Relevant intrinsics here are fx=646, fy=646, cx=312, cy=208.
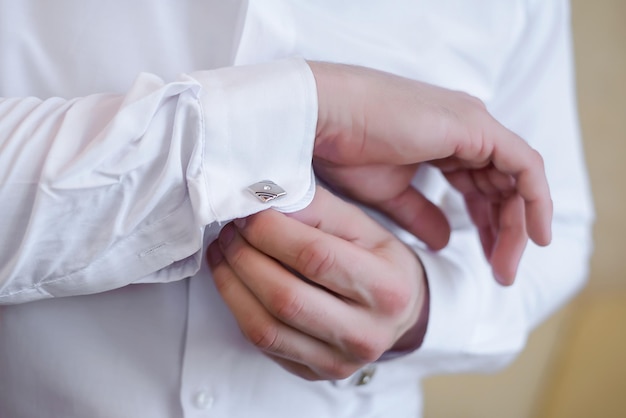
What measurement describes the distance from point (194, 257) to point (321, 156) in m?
0.13

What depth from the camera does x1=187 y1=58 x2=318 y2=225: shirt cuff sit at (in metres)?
0.43

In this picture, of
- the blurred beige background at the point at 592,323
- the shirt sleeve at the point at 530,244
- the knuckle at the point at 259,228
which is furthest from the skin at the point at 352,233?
the blurred beige background at the point at 592,323

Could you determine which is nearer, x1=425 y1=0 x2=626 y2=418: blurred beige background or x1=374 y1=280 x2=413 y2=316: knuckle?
x1=374 y1=280 x2=413 y2=316: knuckle

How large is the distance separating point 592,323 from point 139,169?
1171 mm

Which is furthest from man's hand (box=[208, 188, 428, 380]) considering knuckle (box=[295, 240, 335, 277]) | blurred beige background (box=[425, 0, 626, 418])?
blurred beige background (box=[425, 0, 626, 418])

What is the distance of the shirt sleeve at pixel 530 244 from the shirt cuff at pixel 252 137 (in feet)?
0.83

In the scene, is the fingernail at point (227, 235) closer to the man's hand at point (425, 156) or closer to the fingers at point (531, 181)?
the man's hand at point (425, 156)

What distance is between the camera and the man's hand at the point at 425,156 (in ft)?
1.60

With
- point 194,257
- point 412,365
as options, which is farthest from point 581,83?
point 194,257

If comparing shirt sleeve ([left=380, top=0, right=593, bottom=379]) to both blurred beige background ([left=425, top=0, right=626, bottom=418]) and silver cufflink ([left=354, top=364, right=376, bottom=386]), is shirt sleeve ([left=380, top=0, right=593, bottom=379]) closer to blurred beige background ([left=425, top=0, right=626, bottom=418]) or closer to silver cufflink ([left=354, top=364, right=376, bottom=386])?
silver cufflink ([left=354, top=364, right=376, bottom=386])

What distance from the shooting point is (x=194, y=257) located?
0.48 metres

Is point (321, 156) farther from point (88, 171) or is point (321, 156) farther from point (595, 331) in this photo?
point (595, 331)

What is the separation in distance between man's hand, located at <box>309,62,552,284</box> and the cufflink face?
64 millimetres

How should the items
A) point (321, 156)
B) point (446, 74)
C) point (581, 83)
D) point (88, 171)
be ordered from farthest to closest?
point (581, 83) < point (446, 74) < point (321, 156) < point (88, 171)
